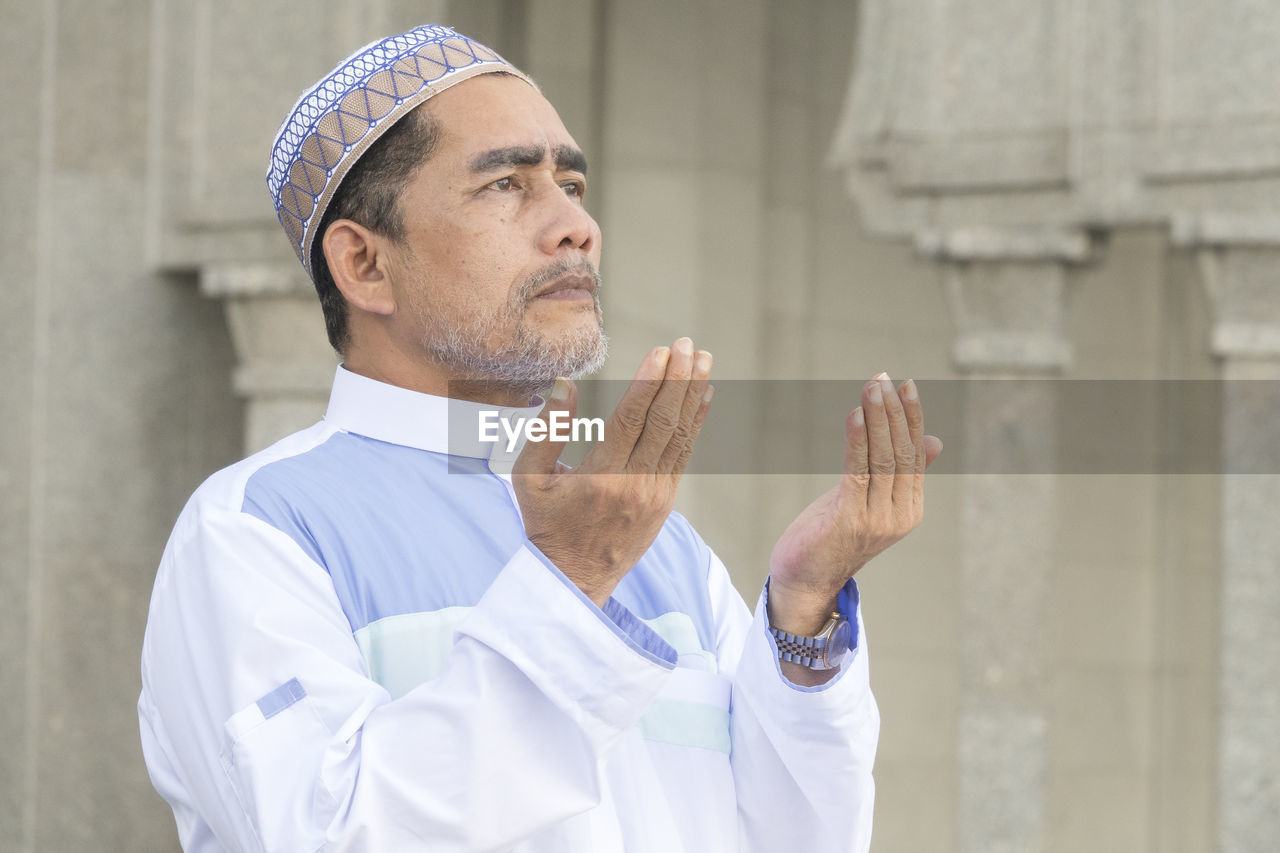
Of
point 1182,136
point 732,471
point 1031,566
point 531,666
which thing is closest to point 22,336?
point 732,471

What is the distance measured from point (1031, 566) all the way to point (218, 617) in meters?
3.35

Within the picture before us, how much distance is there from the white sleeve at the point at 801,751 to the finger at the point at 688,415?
1.33 ft

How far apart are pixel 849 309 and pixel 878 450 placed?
5.22 m

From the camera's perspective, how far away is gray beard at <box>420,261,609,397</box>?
1.79 m

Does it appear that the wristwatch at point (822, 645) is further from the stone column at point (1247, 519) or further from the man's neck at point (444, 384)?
the stone column at point (1247, 519)

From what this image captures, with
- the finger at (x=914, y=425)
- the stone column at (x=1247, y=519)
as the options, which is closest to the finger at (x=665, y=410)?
the finger at (x=914, y=425)

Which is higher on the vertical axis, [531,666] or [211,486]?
[211,486]

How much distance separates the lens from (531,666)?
136 cm

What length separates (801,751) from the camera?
1.76m

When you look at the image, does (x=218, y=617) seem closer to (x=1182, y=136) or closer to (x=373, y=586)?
(x=373, y=586)

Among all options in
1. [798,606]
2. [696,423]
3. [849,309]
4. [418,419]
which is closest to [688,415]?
[696,423]

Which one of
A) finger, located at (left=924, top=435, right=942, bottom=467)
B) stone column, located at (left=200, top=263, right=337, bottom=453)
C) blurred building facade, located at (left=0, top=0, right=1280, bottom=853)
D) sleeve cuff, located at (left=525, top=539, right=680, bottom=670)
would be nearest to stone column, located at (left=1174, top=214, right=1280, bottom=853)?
blurred building facade, located at (left=0, top=0, right=1280, bottom=853)

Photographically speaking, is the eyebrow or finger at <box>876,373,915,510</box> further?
the eyebrow

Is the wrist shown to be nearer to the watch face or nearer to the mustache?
the watch face
